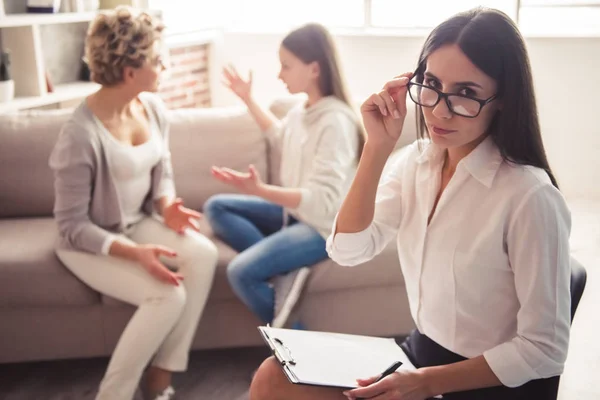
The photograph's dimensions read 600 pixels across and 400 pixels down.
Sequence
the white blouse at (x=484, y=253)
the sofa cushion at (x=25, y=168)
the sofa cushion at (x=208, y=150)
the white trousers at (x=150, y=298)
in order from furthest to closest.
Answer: the sofa cushion at (x=208, y=150) < the sofa cushion at (x=25, y=168) < the white trousers at (x=150, y=298) < the white blouse at (x=484, y=253)

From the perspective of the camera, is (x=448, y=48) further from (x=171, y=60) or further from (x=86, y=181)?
(x=171, y=60)

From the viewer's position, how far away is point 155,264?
6.73 feet

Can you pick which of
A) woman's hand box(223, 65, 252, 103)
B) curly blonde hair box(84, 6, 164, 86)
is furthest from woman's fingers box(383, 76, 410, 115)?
woman's hand box(223, 65, 252, 103)

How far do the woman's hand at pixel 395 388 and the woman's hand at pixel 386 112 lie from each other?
45 cm

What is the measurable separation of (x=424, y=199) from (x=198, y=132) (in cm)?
153

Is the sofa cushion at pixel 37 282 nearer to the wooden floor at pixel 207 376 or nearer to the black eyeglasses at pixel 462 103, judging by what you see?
the wooden floor at pixel 207 376

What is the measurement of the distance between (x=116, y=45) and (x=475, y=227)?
135cm

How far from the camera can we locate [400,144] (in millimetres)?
2717

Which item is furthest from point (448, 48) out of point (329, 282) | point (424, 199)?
point (329, 282)

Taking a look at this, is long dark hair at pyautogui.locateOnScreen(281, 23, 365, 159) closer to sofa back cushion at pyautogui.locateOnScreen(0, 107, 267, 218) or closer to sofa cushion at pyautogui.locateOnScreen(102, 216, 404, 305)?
sofa cushion at pyautogui.locateOnScreen(102, 216, 404, 305)

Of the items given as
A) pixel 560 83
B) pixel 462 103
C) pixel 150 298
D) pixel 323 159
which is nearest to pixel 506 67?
pixel 462 103

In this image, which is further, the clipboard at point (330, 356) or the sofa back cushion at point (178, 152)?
the sofa back cushion at point (178, 152)

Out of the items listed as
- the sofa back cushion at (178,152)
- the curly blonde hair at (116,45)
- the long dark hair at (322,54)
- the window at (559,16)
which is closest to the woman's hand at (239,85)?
the sofa back cushion at (178,152)

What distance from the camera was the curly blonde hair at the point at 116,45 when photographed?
82.4 inches
